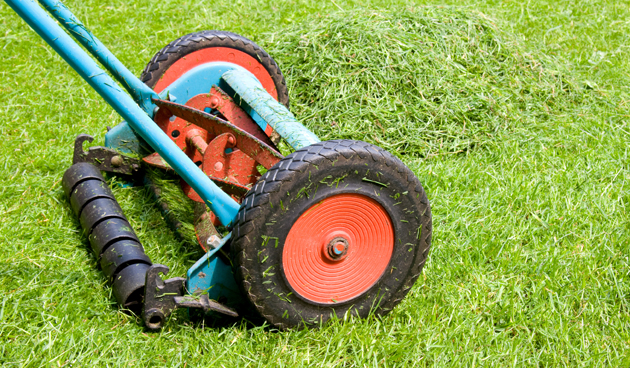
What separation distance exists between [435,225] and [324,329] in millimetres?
930

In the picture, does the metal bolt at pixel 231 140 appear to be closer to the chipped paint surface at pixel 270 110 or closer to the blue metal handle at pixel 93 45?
the chipped paint surface at pixel 270 110

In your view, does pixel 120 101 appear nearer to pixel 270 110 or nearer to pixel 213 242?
pixel 213 242

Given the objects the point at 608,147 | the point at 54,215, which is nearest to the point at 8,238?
the point at 54,215

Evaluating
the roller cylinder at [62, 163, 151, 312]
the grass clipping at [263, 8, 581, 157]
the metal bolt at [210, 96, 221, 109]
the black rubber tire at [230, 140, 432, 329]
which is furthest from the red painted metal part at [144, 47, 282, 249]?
the grass clipping at [263, 8, 581, 157]

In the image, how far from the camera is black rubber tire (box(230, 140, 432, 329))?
1.78 meters

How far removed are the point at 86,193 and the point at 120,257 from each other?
440mm

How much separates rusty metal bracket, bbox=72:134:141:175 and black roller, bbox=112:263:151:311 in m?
0.77

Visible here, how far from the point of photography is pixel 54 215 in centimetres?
260

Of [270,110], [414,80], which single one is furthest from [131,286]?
[414,80]

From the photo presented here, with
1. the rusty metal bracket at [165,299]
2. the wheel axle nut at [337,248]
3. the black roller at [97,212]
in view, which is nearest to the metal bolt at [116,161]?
the black roller at [97,212]

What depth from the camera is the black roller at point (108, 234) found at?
2.18 m

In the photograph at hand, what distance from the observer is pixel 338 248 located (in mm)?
1925

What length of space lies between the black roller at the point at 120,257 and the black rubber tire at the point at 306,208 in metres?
0.50

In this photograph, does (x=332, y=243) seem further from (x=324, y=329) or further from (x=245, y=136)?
(x=245, y=136)
